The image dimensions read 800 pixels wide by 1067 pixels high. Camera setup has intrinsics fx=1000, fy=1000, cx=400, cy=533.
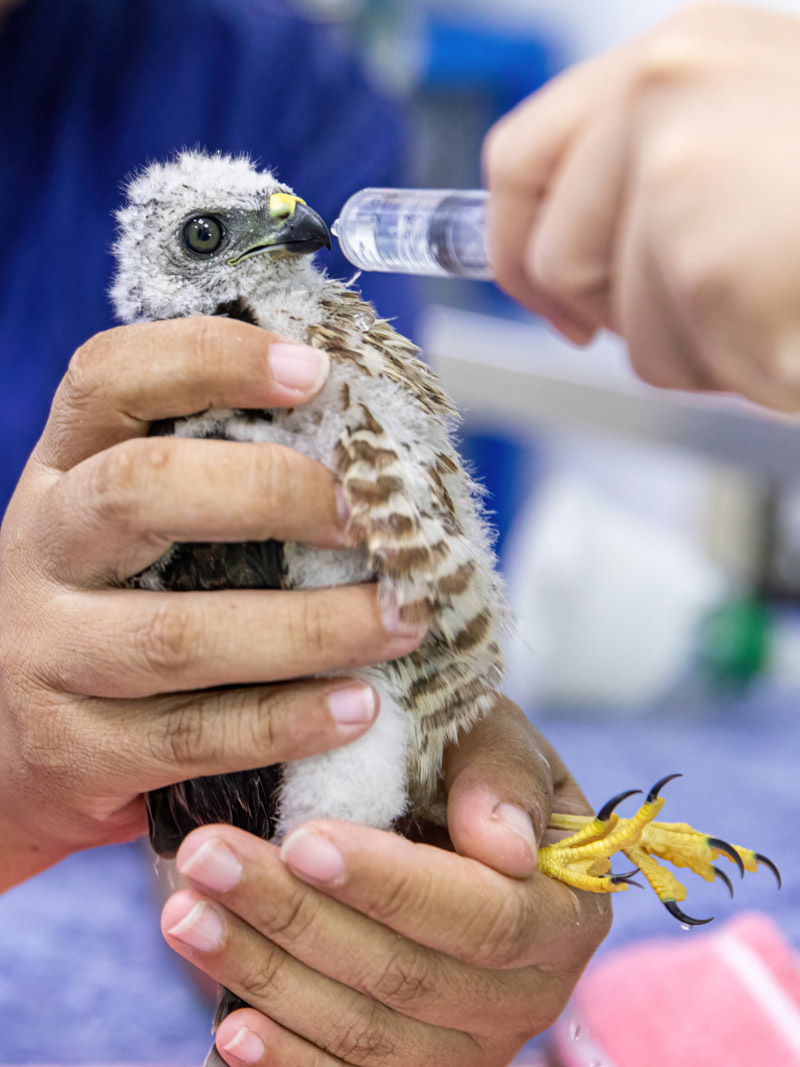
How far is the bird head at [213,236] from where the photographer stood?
2.57 feet

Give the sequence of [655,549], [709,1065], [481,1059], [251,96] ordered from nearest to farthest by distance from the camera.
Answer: [481,1059] < [709,1065] < [251,96] < [655,549]

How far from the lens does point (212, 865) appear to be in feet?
2.30

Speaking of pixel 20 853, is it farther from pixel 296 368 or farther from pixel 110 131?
pixel 110 131

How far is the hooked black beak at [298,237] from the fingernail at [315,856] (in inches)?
17.2

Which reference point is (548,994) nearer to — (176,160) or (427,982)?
(427,982)

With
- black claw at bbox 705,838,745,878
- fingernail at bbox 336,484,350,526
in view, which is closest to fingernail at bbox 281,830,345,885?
fingernail at bbox 336,484,350,526

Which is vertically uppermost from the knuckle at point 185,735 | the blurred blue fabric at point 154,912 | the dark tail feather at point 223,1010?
the knuckle at point 185,735

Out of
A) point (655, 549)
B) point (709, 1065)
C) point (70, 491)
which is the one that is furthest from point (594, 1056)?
point (655, 549)

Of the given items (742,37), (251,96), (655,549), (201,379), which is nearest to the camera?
(742,37)

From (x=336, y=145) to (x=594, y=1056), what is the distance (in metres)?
1.26

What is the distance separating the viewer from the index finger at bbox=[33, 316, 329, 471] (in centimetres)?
68

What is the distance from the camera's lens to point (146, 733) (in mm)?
739

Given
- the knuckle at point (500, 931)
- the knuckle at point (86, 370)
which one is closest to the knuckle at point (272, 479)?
the knuckle at point (86, 370)

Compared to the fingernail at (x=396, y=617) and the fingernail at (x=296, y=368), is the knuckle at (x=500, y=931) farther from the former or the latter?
the fingernail at (x=296, y=368)
